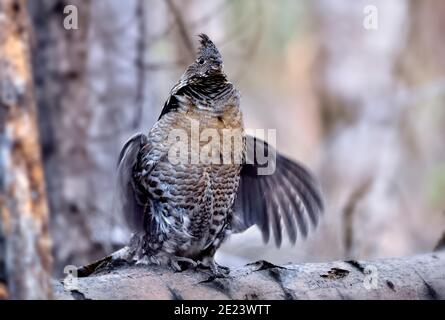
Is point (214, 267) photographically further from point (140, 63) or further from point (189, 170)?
point (140, 63)

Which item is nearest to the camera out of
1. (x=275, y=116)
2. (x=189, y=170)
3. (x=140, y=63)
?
(x=189, y=170)

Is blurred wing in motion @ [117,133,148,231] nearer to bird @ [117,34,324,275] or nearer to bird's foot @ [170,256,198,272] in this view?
bird @ [117,34,324,275]

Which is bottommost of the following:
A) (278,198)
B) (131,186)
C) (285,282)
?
(285,282)

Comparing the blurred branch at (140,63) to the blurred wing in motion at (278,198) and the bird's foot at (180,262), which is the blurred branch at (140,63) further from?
the bird's foot at (180,262)

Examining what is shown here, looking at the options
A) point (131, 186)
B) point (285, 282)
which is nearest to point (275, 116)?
point (131, 186)

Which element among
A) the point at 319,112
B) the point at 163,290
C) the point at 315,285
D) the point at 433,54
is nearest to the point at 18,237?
the point at 163,290

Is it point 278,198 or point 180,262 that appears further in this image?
point 278,198
